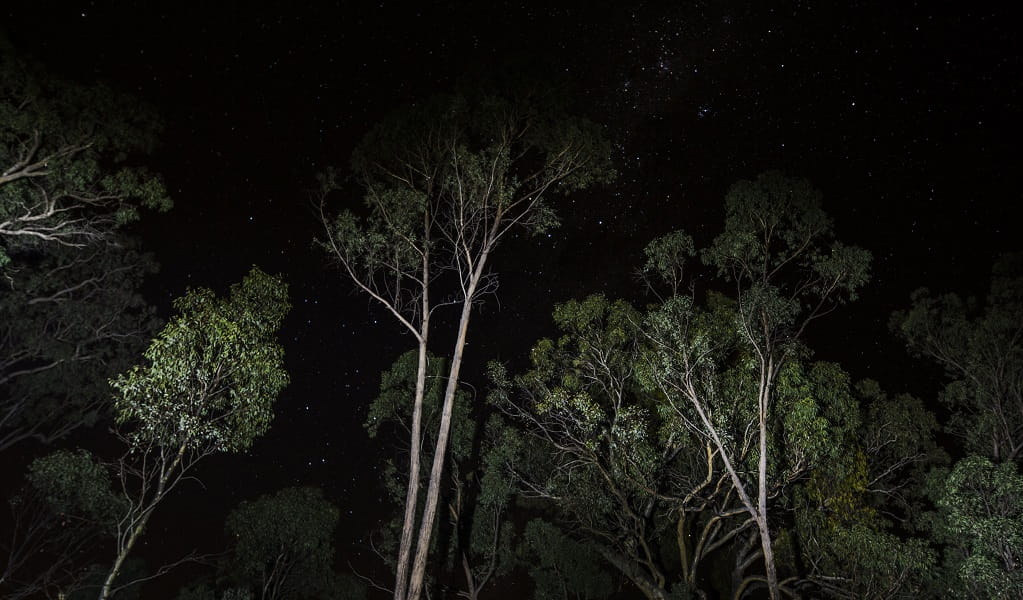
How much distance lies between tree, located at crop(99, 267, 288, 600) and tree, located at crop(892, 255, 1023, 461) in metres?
19.0

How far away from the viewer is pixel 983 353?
15695 mm

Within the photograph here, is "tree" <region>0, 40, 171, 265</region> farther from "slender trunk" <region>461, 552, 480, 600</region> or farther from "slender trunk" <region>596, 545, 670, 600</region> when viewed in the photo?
"slender trunk" <region>596, 545, 670, 600</region>

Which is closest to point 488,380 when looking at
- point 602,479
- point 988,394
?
point 602,479

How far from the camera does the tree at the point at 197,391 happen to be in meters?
11.5

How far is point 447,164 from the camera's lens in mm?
14234

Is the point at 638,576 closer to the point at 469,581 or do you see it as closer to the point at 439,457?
the point at 469,581

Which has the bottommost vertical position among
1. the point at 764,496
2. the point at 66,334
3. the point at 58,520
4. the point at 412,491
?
the point at 58,520

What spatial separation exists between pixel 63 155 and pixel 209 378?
550 cm

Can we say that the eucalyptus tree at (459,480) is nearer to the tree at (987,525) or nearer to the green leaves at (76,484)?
the green leaves at (76,484)

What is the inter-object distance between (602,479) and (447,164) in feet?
33.0

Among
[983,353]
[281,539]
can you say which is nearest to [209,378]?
[281,539]

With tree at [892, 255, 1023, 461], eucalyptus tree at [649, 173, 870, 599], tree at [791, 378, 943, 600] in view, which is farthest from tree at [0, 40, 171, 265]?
tree at [892, 255, 1023, 461]

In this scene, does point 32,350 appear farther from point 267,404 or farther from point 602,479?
point 602,479

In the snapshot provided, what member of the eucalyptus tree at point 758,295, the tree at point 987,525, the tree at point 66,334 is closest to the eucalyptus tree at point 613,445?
the eucalyptus tree at point 758,295
